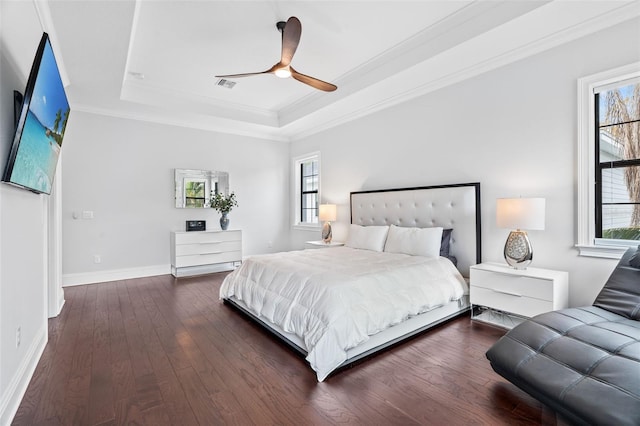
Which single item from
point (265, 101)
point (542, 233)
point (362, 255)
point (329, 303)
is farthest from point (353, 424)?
point (265, 101)

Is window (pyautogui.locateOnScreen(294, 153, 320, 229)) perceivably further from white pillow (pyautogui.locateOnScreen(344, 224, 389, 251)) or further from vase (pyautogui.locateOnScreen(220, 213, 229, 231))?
white pillow (pyautogui.locateOnScreen(344, 224, 389, 251))

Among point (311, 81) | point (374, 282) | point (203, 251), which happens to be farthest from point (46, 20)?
point (203, 251)

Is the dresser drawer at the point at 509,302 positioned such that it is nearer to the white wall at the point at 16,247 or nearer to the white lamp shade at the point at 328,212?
the white lamp shade at the point at 328,212

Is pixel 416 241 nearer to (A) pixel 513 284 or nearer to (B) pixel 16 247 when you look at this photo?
(A) pixel 513 284

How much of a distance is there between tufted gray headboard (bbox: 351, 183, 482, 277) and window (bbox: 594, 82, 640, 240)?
1047 millimetres

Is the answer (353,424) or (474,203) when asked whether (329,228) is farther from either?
(353,424)

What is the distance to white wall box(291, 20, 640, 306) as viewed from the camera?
2.71 meters

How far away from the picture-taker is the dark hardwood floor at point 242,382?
5.51ft

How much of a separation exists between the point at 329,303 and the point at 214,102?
4259 millimetres

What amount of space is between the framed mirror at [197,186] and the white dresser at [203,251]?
25.6 inches

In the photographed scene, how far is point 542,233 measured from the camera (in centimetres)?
299

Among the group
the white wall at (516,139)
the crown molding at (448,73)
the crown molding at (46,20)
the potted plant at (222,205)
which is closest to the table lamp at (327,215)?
the white wall at (516,139)

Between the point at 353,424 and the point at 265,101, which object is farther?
the point at 265,101

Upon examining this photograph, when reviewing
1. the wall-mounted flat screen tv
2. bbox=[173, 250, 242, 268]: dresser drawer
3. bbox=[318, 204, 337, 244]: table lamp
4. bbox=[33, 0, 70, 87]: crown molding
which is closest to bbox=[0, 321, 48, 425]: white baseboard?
the wall-mounted flat screen tv
